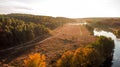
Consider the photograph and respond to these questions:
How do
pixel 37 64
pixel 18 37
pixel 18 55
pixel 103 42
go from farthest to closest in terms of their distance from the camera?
pixel 18 37 → pixel 18 55 → pixel 103 42 → pixel 37 64

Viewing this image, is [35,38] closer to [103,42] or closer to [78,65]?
[103,42]

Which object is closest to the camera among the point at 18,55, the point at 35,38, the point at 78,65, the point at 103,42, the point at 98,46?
the point at 78,65

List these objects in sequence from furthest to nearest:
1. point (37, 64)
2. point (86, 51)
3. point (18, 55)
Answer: point (18, 55), point (86, 51), point (37, 64)

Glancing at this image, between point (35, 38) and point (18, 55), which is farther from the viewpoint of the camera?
point (35, 38)

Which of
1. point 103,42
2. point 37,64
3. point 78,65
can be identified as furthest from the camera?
point 103,42

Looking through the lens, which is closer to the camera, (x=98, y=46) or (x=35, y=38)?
(x=98, y=46)

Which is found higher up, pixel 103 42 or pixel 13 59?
pixel 103 42

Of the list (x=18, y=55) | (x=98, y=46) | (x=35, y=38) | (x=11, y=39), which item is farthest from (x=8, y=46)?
(x=98, y=46)

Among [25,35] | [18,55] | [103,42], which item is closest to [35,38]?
[25,35]

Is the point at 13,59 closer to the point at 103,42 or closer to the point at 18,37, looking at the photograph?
the point at 18,37
